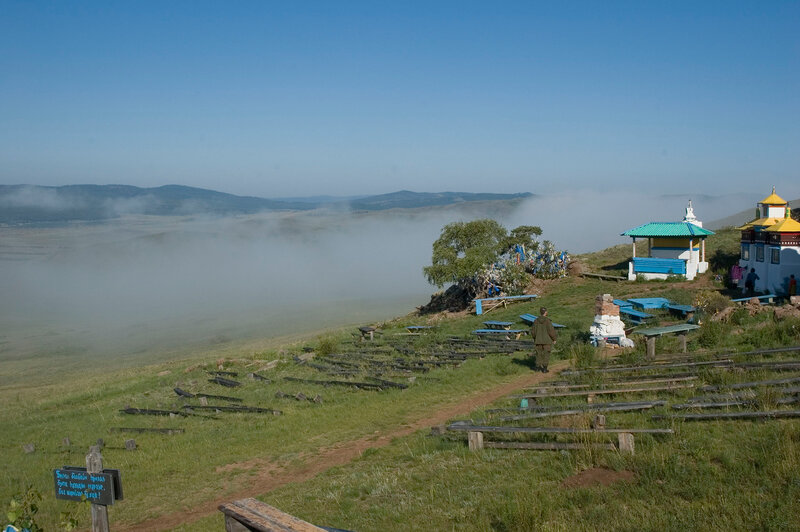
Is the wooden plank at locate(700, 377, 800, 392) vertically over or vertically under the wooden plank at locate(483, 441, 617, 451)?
over

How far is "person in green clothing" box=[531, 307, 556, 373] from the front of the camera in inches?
675

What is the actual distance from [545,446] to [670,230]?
94.3 feet

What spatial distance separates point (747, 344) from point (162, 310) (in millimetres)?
81812

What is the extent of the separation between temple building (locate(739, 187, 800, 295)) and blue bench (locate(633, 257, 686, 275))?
11.0 ft

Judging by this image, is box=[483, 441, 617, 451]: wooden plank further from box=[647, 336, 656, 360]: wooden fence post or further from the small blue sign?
box=[647, 336, 656, 360]: wooden fence post

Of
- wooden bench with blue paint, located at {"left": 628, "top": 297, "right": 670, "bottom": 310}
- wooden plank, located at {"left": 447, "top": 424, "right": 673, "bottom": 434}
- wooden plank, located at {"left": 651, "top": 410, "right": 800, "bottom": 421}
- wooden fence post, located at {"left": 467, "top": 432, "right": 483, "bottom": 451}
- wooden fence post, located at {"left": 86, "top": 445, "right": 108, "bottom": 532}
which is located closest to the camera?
wooden fence post, located at {"left": 86, "top": 445, "right": 108, "bottom": 532}

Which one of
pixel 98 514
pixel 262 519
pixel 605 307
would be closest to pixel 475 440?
pixel 98 514

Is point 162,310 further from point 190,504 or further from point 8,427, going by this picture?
point 190,504

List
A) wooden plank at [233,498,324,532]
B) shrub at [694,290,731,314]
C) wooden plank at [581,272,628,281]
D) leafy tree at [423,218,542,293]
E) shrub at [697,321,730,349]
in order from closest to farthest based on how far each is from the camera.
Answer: wooden plank at [233,498,324,532] → shrub at [697,321,730,349] → shrub at [694,290,731,314] → wooden plank at [581,272,628,281] → leafy tree at [423,218,542,293]

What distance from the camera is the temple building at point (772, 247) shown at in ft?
87.2

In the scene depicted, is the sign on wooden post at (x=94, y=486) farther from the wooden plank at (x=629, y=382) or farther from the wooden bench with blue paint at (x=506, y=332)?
the wooden bench with blue paint at (x=506, y=332)

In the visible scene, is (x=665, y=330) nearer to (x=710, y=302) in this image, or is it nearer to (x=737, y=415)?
(x=710, y=302)

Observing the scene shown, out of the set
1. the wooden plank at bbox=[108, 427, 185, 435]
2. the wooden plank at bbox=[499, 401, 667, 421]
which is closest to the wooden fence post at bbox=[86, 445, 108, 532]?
the wooden plank at bbox=[499, 401, 667, 421]

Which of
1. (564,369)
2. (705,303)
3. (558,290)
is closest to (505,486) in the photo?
(564,369)
